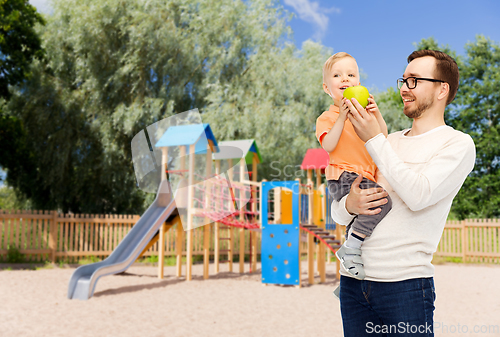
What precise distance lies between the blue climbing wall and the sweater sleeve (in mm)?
7802

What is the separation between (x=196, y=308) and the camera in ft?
22.3

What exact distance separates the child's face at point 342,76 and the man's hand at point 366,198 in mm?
347

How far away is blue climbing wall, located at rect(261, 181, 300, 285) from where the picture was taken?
9180 millimetres

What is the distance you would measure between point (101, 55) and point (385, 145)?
1697 cm

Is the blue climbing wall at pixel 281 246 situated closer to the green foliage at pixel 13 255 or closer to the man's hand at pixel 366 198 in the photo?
the man's hand at pixel 366 198

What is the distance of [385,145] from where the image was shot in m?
1.30

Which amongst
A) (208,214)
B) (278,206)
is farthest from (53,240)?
(278,206)

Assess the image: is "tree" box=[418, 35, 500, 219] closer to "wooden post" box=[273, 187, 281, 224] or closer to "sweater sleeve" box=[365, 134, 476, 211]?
"wooden post" box=[273, 187, 281, 224]

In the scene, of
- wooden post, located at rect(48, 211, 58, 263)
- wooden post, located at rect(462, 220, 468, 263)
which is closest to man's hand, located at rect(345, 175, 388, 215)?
wooden post, located at rect(48, 211, 58, 263)

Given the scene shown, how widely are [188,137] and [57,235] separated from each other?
7.30 meters

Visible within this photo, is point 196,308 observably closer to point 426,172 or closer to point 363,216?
point 363,216

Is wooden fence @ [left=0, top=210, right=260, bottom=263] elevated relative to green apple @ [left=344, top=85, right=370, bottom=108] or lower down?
lower down

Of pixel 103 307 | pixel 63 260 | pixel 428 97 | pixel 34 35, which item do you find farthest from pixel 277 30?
pixel 428 97

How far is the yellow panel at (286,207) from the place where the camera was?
9.51 meters
